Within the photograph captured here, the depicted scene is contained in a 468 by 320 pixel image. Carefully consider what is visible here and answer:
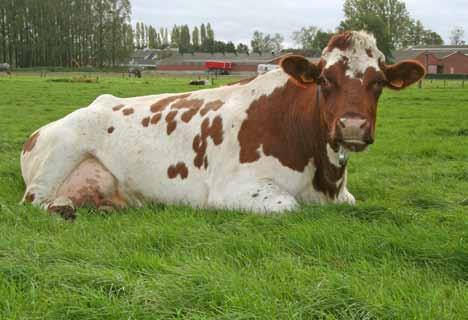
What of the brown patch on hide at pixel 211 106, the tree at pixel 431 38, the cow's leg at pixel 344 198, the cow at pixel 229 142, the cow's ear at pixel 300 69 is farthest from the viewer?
the tree at pixel 431 38

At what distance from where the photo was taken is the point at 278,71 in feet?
21.9

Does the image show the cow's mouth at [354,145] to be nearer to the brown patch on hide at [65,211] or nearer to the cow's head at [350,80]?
the cow's head at [350,80]

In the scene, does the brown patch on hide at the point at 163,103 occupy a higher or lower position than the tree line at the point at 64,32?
lower

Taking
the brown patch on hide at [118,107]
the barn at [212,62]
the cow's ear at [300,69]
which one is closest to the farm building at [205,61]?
the barn at [212,62]

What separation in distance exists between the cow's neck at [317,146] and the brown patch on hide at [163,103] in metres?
1.73

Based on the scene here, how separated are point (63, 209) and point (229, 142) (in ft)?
6.10

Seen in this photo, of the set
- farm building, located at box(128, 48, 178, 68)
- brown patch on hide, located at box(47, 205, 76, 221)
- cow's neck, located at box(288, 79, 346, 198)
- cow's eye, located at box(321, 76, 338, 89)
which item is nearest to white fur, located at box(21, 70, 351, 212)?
cow's neck, located at box(288, 79, 346, 198)

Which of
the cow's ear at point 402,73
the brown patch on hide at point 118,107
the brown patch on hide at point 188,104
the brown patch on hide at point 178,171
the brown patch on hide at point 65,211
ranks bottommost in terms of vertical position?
the brown patch on hide at point 65,211

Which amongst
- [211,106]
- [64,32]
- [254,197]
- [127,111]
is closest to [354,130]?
[254,197]

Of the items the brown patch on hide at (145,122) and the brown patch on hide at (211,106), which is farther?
the brown patch on hide at (145,122)

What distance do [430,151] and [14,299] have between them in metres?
9.21

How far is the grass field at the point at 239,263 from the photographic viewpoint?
3100 millimetres

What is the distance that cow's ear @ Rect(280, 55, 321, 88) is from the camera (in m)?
5.79

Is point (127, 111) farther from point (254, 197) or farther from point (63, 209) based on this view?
point (254, 197)
